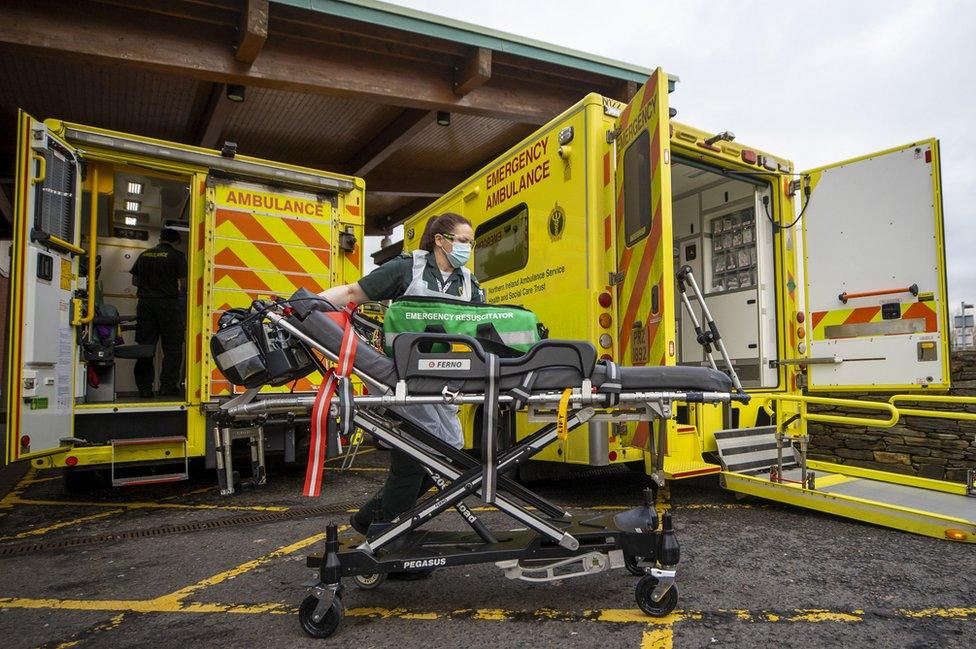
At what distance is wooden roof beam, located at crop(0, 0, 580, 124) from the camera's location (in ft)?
17.2

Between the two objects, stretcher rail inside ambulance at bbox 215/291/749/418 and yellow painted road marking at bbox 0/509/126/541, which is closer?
stretcher rail inside ambulance at bbox 215/291/749/418

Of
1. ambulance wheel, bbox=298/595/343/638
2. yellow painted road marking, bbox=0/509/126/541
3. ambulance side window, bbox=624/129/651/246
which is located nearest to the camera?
ambulance wheel, bbox=298/595/343/638

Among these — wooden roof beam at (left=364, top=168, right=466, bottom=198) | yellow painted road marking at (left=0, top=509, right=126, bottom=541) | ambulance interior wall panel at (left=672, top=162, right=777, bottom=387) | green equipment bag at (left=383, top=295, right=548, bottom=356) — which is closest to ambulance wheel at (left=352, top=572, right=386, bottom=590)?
green equipment bag at (left=383, top=295, right=548, bottom=356)

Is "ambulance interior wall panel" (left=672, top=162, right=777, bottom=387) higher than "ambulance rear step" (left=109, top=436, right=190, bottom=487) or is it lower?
higher

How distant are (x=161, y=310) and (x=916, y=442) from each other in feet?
23.6

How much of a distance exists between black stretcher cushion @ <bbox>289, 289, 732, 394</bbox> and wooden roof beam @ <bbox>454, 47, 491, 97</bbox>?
473 cm

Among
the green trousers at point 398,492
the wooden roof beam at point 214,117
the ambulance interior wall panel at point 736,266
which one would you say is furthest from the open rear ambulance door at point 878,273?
the wooden roof beam at point 214,117

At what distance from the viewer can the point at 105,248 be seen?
754 cm

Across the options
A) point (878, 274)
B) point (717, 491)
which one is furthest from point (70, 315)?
point (878, 274)

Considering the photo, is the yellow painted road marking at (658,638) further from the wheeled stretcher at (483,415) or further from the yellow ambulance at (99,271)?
the yellow ambulance at (99,271)

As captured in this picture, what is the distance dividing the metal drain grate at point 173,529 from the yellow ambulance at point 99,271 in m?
0.63

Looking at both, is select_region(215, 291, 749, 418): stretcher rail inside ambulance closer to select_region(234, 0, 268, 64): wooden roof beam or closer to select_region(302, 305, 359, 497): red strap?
select_region(302, 305, 359, 497): red strap

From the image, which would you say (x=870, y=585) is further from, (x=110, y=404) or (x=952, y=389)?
(x=110, y=404)

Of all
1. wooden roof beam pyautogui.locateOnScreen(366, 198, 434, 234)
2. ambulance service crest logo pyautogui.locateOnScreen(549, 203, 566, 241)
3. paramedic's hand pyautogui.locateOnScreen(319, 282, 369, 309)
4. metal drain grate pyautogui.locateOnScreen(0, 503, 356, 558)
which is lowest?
metal drain grate pyautogui.locateOnScreen(0, 503, 356, 558)
